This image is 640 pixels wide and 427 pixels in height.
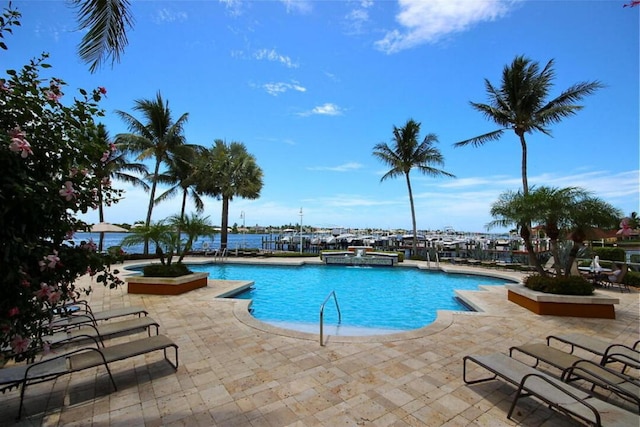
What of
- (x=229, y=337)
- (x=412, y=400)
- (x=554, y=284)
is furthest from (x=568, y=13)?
(x=229, y=337)

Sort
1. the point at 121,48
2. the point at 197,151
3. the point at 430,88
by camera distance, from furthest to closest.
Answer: the point at 197,151, the point at 430,88, the point at 121,48

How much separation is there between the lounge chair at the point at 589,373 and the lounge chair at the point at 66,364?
496 cm

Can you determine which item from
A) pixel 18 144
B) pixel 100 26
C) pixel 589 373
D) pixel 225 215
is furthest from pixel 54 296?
pixel 225 215

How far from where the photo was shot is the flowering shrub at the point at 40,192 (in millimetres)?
1760

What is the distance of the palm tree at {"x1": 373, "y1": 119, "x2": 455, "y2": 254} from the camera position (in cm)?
2105

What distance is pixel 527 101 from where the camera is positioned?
15.1m

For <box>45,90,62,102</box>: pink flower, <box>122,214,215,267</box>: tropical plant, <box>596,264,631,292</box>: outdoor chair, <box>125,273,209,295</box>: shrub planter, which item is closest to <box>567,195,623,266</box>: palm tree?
<box>596,264,631,292</box>: outdoor chair

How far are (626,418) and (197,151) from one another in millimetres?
23569

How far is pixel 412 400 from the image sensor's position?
3.47m

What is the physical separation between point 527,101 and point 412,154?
757cm

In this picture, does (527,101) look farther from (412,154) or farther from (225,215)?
(225,215)

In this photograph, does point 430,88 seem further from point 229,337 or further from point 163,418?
point 163,418

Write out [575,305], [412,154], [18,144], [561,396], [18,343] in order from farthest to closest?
[412,154], [575,305], [561,396], [18,343], [18,144]

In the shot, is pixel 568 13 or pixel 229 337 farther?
pixel 568 13
